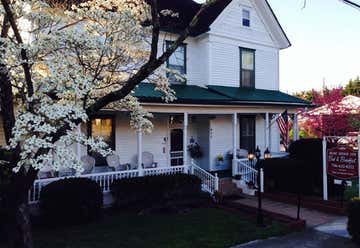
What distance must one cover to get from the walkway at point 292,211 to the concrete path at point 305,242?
98 centimetres

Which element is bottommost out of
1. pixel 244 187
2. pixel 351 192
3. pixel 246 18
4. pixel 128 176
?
pixel 351 192

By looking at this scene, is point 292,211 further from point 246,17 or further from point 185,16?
point 246,17

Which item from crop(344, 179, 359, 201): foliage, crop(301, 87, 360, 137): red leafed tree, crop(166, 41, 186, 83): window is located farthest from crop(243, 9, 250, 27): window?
crop(301, 87, 360, 137): red leafed tree

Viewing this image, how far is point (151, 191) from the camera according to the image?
37.7 feet

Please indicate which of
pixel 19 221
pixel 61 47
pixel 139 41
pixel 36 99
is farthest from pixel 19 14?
pixel 19 221

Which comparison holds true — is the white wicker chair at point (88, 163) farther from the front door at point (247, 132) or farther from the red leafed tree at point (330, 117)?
the red leafed tree at point (330, 117)

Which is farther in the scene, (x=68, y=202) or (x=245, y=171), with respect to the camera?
(x=245, y=171)

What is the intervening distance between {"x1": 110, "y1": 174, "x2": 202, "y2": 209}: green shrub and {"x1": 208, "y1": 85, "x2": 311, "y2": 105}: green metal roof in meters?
4.64

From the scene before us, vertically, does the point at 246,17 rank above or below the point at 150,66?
above

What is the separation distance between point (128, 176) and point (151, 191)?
40.4 inches

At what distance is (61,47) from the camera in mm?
6102

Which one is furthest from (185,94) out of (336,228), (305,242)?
(305,242)

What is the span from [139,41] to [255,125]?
11.4m

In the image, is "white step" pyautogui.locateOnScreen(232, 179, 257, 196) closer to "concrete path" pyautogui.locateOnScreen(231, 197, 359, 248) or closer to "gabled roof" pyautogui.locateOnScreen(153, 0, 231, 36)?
"concrete path" pyautogui.locateOnScreen(231, 197, 359, 248)
